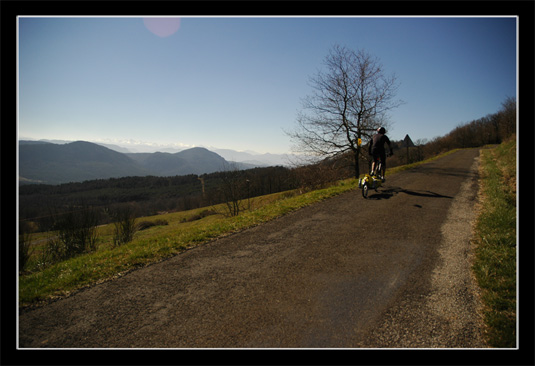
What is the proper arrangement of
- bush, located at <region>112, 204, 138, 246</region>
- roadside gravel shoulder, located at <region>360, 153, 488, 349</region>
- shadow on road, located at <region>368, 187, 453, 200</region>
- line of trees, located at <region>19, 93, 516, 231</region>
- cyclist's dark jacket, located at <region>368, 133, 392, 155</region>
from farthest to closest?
bush, located at <region>112, 204, 138, 246</region> → line of trees, located at <region>19, 93, 516, 231</region> → cyclist's dark jacket, located at <region>368, 133, 392, 155</region> → shadow on road, located at <region>368, 187, 453, 200</region> → roadside gravel shoulder, located at <region>360, 153, 488, 349</region>

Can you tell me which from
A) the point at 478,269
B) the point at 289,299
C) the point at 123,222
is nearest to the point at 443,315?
the point at 478,269

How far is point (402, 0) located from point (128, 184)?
188705 mm

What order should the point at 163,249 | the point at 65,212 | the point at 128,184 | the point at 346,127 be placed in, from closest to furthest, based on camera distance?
the point at 163,249 < the point at 65,212 < the point at 346,127 < the point at 128,184

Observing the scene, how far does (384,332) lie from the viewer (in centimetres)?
255

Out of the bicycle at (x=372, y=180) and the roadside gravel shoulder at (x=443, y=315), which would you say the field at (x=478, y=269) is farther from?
the bicycle at (x=372, y=180)

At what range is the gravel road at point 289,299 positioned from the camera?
2.52 m

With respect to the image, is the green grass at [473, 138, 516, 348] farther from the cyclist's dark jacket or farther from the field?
the cyclist's dark jacket

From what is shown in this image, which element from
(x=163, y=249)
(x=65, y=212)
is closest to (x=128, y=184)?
(x=65, y=212)

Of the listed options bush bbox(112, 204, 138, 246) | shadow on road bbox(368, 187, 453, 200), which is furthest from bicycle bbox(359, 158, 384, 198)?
bush bbox(112, 204, 138, 246)

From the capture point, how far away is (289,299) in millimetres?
3209

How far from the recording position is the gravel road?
2516 mm

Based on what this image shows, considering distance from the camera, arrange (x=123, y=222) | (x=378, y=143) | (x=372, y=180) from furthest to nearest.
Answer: (x=123, y=222), (x=372, y=180), (x=378, y=143)

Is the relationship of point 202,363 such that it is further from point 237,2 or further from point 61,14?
point 61,14

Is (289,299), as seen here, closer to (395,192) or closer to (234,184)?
(395,192)
